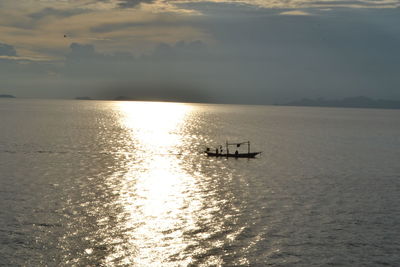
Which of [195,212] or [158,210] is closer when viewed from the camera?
[195,212]

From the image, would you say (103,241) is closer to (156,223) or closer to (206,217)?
(156,223)

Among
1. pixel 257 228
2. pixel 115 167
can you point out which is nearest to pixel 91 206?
pixel 257 228

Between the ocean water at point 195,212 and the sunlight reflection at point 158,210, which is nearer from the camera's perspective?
the ocean water at point 195,212

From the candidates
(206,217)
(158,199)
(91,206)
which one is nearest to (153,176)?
(158,199)

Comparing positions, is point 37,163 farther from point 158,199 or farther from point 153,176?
point 158,199

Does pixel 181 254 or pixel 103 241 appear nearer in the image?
pixel 181 254

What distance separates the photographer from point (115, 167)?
3189 inches

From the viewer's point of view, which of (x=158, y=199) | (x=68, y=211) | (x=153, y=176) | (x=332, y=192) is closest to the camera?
(x=68, y=211)

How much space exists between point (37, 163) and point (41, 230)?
44509mm

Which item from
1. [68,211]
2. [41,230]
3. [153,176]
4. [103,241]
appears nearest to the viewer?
[103,241]

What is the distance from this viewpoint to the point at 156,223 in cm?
4434

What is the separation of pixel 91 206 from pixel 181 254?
18.2 m

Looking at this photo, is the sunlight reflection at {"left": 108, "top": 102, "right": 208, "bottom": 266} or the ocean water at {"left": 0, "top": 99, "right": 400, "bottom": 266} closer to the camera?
the ocean water at {"left": 0, "top": 99, "right": 400, "bottom": 266}

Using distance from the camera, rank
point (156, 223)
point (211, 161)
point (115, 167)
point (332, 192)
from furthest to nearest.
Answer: point (211, 161) → point (115, 167) → point (332, 192) → point (156, 223)
